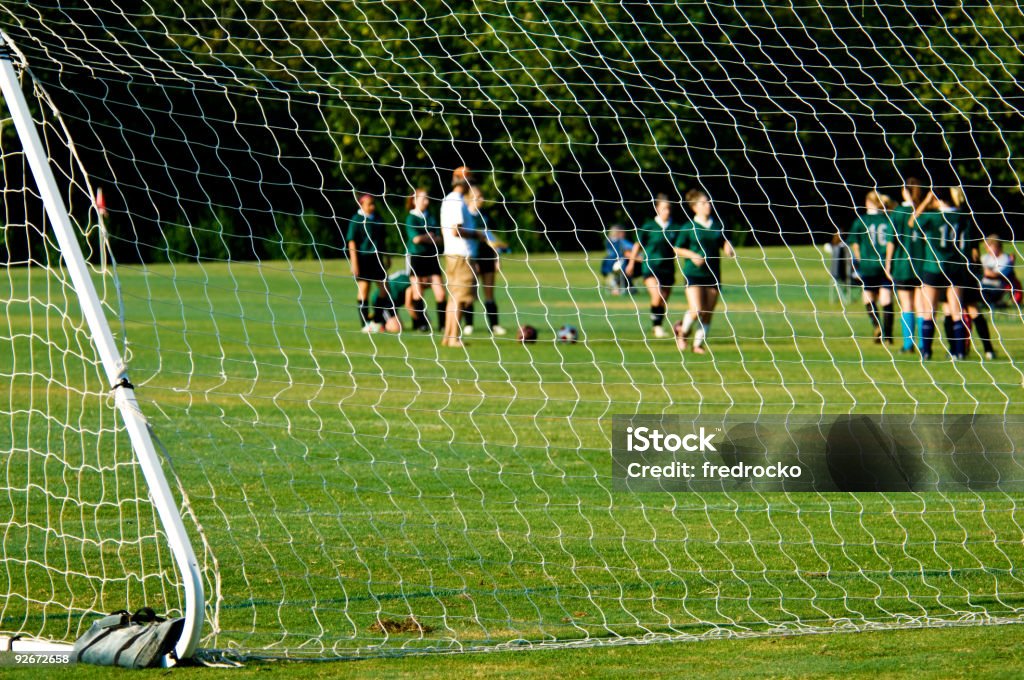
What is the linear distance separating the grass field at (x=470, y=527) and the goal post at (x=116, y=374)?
0.21 metres

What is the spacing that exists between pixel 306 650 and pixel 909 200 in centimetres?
962

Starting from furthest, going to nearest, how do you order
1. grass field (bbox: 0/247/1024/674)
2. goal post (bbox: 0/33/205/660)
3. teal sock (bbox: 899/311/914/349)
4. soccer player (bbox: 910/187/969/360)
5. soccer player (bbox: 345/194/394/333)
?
soccer player (bbox: 345/194/394/333) → teal sock (bbox: 899/311/914/349) → soccer player (bbox: 910/187/969/360) → grass field (bbox: 0/247/1024/674) → goal post (bbox: 0/33/205/660)

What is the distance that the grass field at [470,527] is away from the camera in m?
5.03

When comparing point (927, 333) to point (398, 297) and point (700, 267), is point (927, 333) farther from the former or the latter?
point (398, 297)

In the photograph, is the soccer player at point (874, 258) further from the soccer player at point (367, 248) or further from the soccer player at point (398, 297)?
the soccer player at point (367, 248)

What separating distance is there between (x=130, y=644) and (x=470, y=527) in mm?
2387

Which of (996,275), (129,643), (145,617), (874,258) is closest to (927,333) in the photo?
(874,258)

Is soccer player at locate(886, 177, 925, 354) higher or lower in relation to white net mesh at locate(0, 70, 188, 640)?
lower

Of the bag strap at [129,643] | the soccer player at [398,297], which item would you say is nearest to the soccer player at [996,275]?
the soccer player at [398,297]

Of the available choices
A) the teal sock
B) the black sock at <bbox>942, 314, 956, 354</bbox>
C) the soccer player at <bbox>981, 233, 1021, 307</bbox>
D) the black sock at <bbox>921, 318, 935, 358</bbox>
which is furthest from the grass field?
the soccer player at <bbox>981, 233, 1021, 307</bbox>

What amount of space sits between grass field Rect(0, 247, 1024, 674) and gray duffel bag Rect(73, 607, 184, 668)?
11.5 inches

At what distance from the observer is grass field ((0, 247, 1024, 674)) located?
5.03 meters

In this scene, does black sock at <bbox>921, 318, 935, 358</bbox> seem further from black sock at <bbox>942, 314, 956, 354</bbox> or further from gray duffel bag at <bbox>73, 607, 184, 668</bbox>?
gray duffel bag at <bbox>73, 607, 184, 668</bbox>

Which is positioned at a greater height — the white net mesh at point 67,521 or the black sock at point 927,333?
the white net mesh at point 67,521
